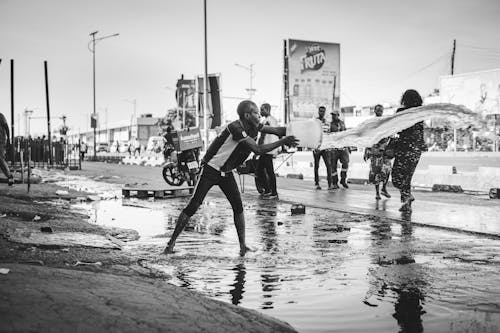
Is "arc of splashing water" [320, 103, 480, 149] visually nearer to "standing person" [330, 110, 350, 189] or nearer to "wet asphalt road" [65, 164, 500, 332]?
"wet asphalt road" [65, 164, 500, 332]

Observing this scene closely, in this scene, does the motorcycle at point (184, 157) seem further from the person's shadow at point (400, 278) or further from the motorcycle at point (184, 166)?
the person's shadow at point (400, 278)

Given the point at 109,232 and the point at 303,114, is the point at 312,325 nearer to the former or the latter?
the point at 109,232

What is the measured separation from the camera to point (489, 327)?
11.5 ft

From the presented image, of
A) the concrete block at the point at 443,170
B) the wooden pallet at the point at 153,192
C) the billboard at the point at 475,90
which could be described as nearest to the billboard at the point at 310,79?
the concrete block at the point at 443,170

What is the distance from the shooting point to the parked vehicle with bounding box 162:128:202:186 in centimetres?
1473

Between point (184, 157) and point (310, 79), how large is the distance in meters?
10.0

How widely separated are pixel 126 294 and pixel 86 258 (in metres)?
1.98

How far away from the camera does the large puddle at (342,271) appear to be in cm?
381

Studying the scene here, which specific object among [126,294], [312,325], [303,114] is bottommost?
[312,325]

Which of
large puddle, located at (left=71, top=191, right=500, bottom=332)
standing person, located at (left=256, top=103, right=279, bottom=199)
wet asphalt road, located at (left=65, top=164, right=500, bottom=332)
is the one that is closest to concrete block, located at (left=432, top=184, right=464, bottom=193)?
standing person, located at (left=256, top=103, right=279, bottom=199)

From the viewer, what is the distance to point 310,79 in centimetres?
2362

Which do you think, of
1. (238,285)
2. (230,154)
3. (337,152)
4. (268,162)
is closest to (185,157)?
(268,162)

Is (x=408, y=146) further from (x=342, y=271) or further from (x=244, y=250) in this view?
(x=342, y=271)

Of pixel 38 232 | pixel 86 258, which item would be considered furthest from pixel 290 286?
pixel 38 232
